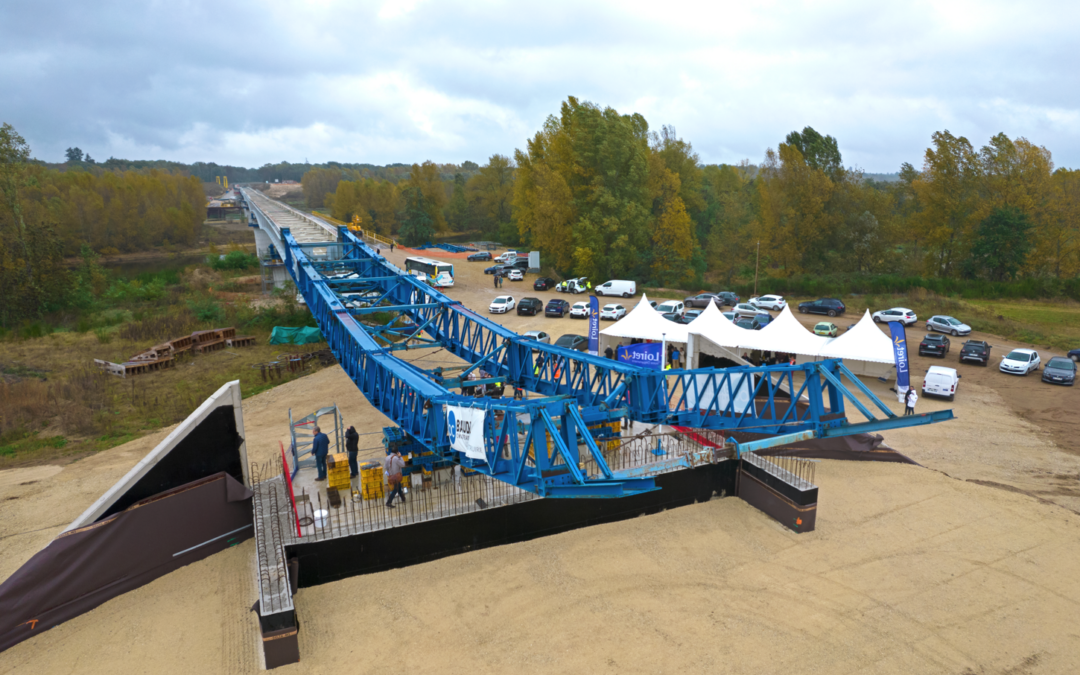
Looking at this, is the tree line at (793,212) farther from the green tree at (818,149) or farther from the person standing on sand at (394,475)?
the person standing on sand at (394,475)

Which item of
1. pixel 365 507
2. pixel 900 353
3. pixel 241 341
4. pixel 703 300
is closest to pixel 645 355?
pixel 900 353

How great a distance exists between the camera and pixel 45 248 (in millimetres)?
43531

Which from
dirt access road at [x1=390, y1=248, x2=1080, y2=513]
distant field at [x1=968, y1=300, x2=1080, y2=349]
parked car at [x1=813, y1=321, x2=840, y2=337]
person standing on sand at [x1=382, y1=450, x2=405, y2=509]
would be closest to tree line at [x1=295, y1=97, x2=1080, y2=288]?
distant field at [x1=968, y1=300, x2=1080, y2=349]

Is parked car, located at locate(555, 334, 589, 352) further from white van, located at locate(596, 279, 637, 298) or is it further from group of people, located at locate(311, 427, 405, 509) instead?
white van, located at locate(596, 279, 637, 298)

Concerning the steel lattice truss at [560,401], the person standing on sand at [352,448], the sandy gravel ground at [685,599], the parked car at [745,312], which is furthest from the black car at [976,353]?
the person standing on sand at [352,448]

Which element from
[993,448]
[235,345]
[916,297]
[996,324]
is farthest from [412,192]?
[993,448]

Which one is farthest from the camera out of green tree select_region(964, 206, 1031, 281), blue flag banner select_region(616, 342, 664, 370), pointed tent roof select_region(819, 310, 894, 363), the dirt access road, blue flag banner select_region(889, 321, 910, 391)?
green tree select_region(964, 206, 1031, 281)

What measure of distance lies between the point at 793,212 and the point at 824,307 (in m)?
16.0

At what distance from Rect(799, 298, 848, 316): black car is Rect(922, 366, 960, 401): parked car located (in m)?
19.7

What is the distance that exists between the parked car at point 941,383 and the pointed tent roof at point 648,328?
1037 cm

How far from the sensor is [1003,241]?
4969 centimetres

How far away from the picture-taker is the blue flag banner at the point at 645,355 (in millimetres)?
21672

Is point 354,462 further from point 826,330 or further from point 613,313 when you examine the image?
point 826,330

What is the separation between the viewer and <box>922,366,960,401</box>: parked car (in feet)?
84.2
